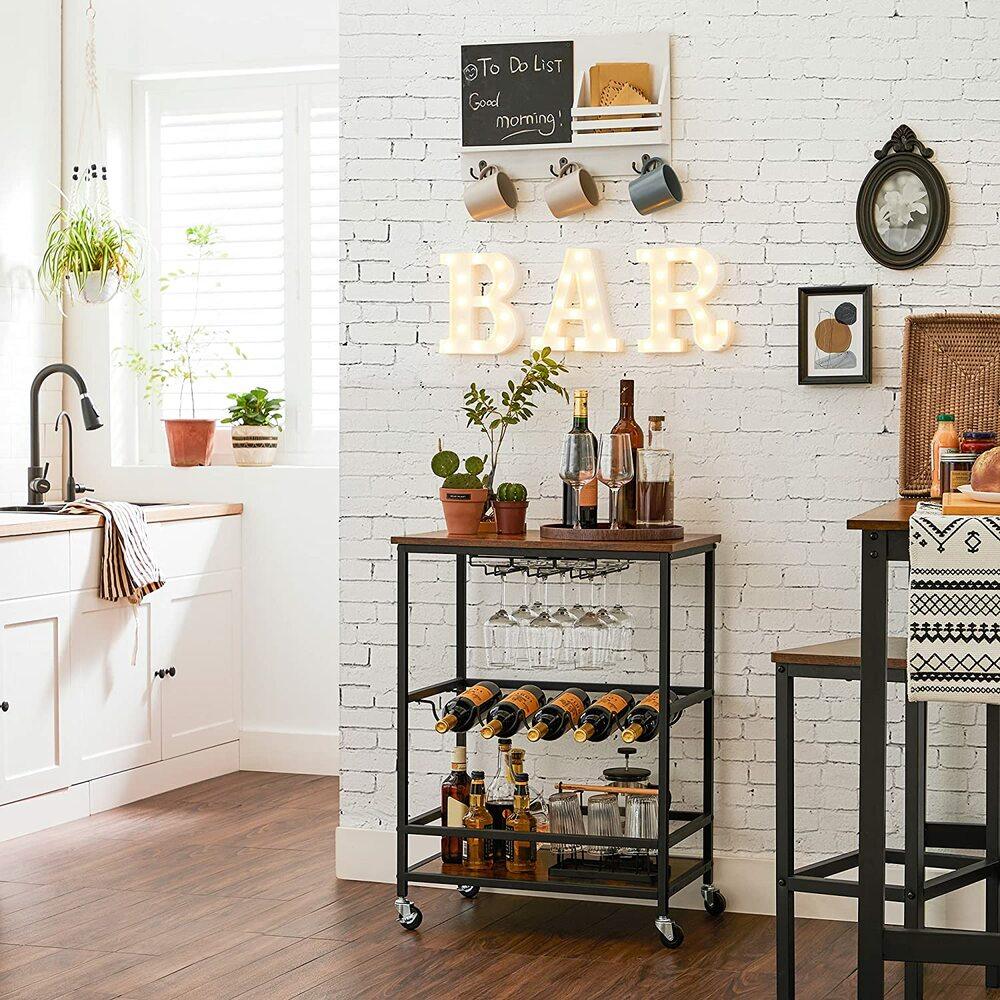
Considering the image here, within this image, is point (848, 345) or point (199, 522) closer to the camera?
point (848, 345)

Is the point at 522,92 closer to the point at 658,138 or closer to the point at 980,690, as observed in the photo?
the point at 658,138

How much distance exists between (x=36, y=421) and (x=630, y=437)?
7.86 feet

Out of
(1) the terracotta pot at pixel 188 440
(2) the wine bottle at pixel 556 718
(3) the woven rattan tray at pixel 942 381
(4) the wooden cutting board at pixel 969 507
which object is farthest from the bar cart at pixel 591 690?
(1) the terracotta pot at pixel 188 440

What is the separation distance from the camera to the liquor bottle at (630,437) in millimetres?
3830

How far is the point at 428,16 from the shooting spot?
13.8ft

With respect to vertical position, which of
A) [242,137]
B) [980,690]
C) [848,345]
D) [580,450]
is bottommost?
[980,690]

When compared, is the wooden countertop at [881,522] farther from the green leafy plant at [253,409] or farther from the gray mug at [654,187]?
the green leafy plant at [253,409]

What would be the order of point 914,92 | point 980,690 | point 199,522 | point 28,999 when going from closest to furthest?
point 980,690 → point 28,999 → point 914,92 → point 199,522

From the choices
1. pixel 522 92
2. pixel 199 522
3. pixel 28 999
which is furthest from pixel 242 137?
pixel 28 999

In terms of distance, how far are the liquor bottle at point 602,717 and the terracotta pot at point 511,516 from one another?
0.49m

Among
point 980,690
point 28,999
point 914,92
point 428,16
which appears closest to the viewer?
point 980,690

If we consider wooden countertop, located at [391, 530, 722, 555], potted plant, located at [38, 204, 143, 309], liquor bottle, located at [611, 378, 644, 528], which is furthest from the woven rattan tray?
potted plant, located at [38, 204, 143, 309]

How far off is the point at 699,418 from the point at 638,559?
1.95ft

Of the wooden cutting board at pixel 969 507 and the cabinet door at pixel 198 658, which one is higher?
the wooden cutting board at pixel 969 507
